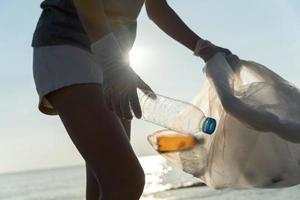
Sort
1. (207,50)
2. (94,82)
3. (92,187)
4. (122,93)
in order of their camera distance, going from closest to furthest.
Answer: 1. (122,93)
2. (94,82)
3. (92,187)
4. (207,50)

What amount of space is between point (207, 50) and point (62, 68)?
87 cm

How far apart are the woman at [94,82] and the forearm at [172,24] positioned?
1.30 feet

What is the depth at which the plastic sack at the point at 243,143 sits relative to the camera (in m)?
2.69

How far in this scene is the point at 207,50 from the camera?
2.97 metres

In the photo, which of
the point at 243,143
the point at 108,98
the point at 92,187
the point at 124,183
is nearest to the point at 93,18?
the point at 108,98

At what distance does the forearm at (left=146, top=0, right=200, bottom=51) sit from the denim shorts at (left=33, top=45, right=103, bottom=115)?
728 mm

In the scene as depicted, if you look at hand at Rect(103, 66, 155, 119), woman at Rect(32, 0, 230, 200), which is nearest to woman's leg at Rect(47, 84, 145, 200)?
woman at Rect(32, 0, 230, 200)

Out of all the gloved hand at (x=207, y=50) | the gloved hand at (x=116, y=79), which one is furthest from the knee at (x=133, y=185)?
the gloved hand at (x=207, y=50)

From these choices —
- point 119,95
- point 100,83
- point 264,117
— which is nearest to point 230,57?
point 264,117

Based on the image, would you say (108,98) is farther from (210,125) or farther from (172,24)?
(172,24)

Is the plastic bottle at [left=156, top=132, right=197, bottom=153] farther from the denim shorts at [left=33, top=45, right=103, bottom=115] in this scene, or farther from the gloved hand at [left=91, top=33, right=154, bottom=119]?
the gloved hand at [left=91, top=33, right=154, bottom=119]

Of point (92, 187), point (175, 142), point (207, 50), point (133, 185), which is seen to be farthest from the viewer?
point (207, 50)

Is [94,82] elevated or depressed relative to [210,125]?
elevated

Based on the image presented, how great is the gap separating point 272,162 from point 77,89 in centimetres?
98
